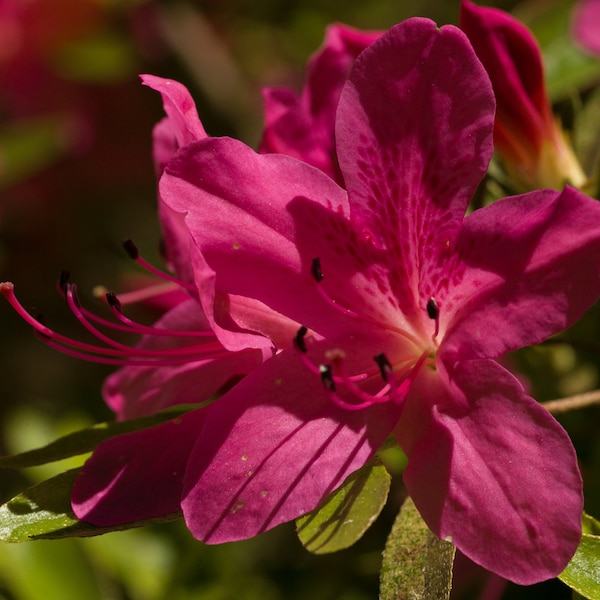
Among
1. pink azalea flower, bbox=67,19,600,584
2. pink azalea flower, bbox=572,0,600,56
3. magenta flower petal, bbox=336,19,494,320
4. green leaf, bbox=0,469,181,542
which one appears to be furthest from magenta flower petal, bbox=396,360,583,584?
pink azalea flower, bbox=572,0,600,56

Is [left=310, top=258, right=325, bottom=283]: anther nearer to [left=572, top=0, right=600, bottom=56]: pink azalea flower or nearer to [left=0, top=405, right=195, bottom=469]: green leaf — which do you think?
[left=0, top=405, right=195, bottom=469]: green leaf

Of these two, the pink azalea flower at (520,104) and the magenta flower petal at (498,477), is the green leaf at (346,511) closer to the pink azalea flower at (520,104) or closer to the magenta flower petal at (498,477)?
the magenta flower petal at (498,477)

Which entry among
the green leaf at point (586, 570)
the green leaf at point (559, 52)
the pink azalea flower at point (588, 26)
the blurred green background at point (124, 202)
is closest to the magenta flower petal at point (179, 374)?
the green leaf at point (586, 570)

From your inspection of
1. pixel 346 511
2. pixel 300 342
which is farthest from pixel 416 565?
pixel 300 342

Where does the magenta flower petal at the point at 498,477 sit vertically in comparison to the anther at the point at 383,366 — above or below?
below

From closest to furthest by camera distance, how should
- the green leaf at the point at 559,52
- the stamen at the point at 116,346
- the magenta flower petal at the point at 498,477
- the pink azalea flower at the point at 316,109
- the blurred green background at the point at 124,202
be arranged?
the magenta flower petal at the point at 498,477 → the stamen at the point at 116,346 → the pink azalea flower at the point at 316,109 → the blurred green background at the point at 124,202 → the green leaf at the point at 559,52

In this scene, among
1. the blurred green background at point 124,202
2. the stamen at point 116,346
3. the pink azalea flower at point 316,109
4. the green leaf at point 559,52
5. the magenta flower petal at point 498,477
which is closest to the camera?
the magenta flower petal at point 498,477
